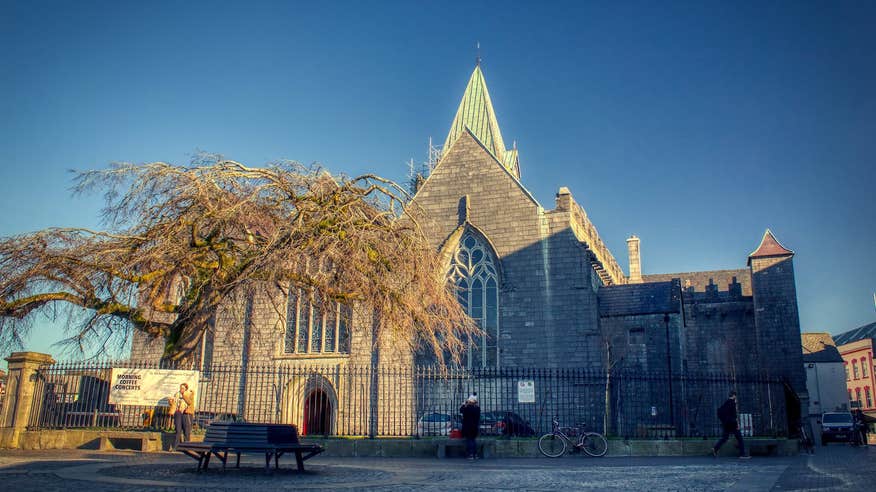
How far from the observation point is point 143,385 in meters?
17.9

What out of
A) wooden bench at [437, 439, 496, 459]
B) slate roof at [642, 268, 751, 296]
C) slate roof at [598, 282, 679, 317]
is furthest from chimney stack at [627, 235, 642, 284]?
wooden bench at [437, 439, 496, 459]

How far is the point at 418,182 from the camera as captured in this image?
4106 centimetres

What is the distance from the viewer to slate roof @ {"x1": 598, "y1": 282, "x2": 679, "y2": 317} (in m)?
28.3

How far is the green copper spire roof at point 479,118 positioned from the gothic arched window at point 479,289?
20.3m

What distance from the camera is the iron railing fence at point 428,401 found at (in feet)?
65.1

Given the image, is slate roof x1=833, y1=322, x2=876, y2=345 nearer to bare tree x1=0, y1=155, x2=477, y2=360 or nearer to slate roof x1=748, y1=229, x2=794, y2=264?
slate roof x1=748, y1=229, x2=794, y2=264

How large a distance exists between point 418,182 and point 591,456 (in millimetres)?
24733

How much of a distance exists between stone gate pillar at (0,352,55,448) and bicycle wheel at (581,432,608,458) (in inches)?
539

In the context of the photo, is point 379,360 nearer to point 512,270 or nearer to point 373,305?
point 512,270

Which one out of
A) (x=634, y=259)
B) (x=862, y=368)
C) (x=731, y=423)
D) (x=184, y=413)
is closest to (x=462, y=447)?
(x=731, y=423)

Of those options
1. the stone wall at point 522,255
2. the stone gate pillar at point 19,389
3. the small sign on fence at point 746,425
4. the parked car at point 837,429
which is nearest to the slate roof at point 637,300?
the stone wall at point 522,255

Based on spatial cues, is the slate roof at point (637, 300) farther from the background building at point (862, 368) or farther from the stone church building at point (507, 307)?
the background building at point (862, 368)

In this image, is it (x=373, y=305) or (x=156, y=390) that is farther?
(x=156, y=390)

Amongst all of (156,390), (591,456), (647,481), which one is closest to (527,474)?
(647,481)
